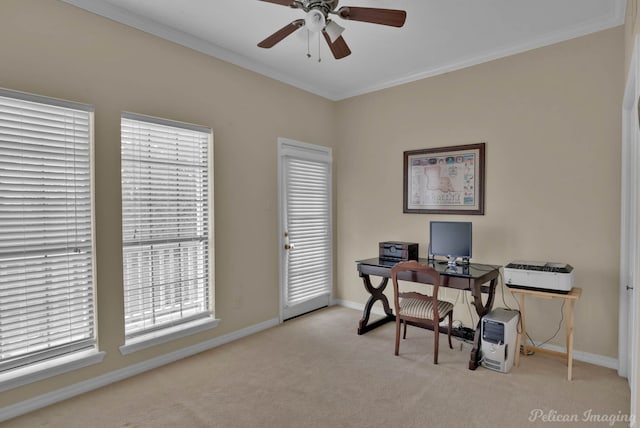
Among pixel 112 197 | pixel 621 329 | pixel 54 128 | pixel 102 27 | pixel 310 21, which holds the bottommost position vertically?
pixel 621 329

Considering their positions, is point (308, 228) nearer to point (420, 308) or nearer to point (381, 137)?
point (381, 137)

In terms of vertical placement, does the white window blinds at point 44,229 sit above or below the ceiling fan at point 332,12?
below

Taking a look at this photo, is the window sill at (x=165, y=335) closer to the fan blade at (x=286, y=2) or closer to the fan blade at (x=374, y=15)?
the fan blade at (x=286, y=2)

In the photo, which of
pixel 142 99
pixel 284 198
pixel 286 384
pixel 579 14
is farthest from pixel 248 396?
pixel 579 14

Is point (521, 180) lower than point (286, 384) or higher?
higher

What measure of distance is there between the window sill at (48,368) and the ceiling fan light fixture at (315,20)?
277 cm

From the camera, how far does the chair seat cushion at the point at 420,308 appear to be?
3057mm

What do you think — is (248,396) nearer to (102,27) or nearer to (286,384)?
(286,384)

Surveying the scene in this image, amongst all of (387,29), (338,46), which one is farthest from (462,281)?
(387,29)

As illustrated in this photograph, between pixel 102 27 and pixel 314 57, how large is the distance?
1867mm

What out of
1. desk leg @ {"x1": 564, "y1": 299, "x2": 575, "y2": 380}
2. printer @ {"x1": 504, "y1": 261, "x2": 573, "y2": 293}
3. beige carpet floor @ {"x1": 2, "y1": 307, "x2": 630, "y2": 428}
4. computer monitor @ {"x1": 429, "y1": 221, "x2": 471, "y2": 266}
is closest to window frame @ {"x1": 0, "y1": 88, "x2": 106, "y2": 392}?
beige carpet floor @ {"x1": 2, "y1": 307, "x2": 630, "y2": 428}

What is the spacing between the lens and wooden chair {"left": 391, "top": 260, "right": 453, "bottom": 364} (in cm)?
297

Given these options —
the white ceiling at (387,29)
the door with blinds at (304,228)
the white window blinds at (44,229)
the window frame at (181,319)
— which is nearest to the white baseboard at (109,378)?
the window frame at (181,319)

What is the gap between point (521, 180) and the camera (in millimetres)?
3299
